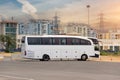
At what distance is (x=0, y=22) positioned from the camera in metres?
132

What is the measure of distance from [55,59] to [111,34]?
12502 centimetres

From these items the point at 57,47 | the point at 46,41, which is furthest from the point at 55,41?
the point at 46,41

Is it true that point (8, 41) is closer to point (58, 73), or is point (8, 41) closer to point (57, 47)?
point (57, 47)

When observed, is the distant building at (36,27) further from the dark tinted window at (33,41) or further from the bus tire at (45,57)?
the dark tinted window at (33,41)

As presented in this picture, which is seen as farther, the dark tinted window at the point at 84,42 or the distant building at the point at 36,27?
the distant building at the point at 36,27

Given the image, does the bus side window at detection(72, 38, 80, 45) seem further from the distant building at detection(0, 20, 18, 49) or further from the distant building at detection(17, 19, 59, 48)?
the distant building at detection(17, 19, 59, 48)

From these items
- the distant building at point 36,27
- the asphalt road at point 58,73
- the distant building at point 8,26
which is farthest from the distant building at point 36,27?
the asphalt road at point 58,73

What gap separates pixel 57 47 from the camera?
38438 millimetres

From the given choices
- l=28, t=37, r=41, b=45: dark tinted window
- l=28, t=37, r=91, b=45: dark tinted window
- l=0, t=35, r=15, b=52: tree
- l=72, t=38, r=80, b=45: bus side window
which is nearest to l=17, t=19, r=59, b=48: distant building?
l=0, t=35, r=15, b=52: tree

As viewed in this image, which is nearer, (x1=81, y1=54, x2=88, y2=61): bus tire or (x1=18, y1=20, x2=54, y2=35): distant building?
(x1=81, y1=54, x2=88, y2=61): bus tire

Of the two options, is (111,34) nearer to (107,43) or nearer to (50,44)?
(107,43)

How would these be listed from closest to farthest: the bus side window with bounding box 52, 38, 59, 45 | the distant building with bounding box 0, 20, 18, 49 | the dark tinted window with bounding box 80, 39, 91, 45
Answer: the bus side window with bounding box 52, 38, 59, 45
the dark tinted window with bounding box 80, 39, 91, 45
the distant building with bounding box 0, 20, 18, 49

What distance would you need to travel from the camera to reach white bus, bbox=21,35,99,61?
37781 millimetres

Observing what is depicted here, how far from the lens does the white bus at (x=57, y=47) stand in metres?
37.8
